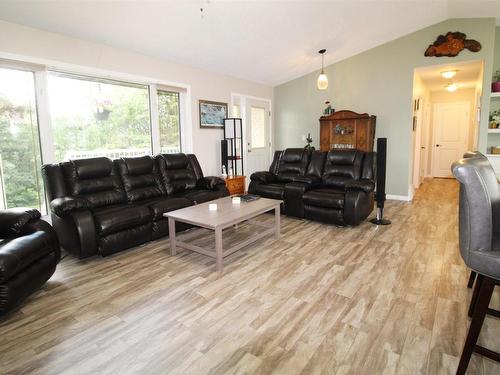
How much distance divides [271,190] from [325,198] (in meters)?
0.88

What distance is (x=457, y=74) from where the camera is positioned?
5.82 metres

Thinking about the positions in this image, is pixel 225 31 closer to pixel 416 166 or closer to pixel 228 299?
pixel 228 299

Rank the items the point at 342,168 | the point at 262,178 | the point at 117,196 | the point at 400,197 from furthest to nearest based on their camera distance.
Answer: the point at 400,197 → the point at 262,178 → the point at 342,168 → the point at 117,196

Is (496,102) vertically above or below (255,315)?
above

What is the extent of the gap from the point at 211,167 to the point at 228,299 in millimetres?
3549

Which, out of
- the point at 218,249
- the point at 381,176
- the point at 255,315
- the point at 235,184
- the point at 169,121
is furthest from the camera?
the point at 235,184

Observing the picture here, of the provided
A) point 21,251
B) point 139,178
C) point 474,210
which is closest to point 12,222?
point 21,251

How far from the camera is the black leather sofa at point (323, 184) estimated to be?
392 cm

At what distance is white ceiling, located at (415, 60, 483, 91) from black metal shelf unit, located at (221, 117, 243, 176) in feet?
10.9

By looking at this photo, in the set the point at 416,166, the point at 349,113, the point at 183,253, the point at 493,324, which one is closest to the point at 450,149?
the point at 416,166

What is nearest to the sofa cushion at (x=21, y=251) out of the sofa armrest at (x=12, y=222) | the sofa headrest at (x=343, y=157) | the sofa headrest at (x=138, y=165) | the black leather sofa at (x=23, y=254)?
the black leather sofa at (x=23, y=254)

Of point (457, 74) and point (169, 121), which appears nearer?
point (169, 121)

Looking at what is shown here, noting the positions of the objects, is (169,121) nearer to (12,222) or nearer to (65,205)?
(65,205)

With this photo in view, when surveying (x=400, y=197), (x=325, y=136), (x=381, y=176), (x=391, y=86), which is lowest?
(x=400, y=197)
